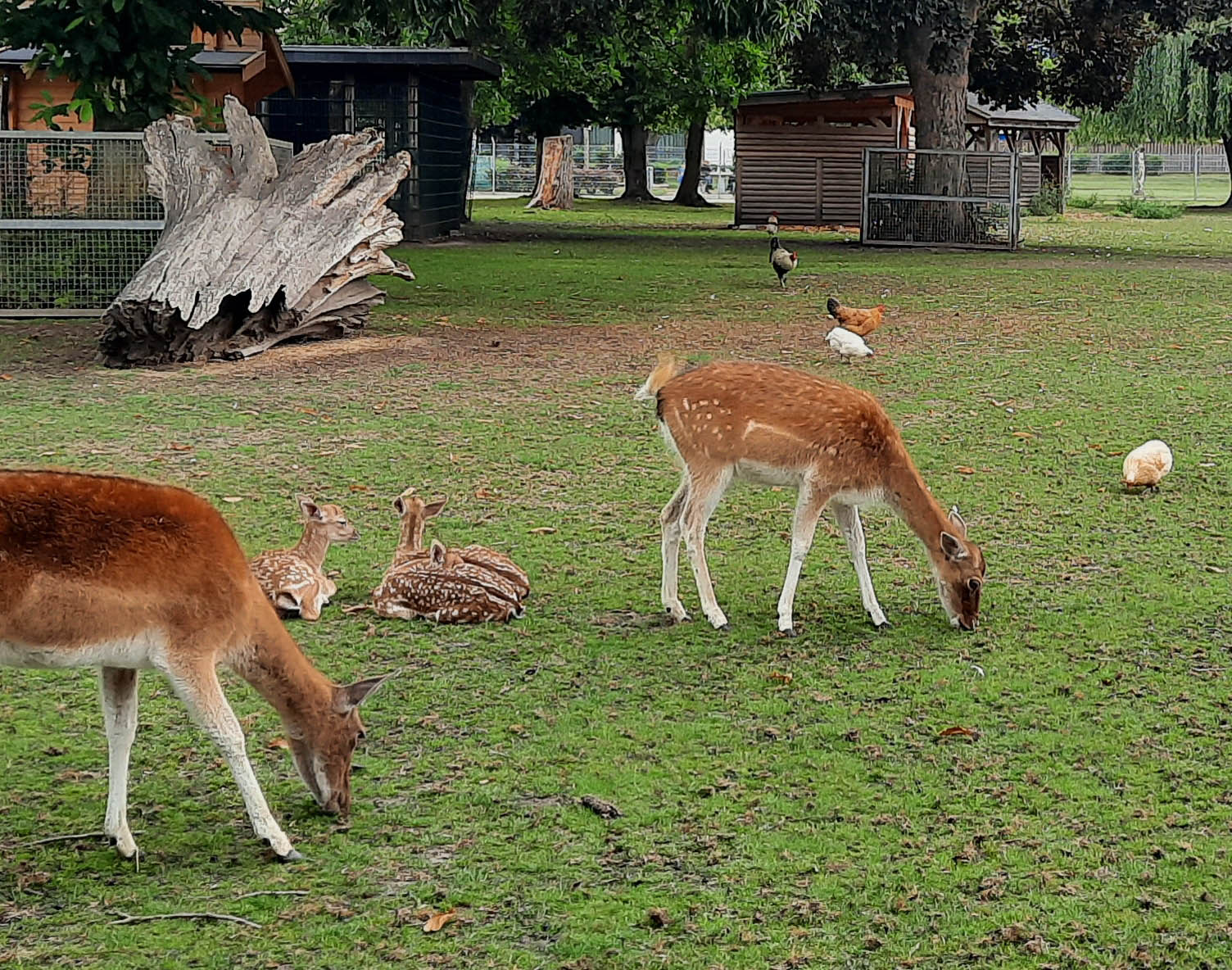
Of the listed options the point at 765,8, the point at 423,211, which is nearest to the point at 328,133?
the point at 423,211

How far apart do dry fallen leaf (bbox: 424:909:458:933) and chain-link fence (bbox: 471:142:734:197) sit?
56582 mm

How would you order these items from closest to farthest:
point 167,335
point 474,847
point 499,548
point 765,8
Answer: point 474,847, point 499,548, point 167,335, point 765,8

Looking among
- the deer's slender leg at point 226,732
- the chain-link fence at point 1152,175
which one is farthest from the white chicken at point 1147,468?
the chain-link fence at point 1152,175

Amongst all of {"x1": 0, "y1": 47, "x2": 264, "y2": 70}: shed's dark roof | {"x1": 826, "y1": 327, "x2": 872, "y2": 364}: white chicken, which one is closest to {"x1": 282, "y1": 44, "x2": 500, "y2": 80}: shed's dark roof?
{"x1": 0, "y1": 47, "x2": 264, "y2": 70}: shed's dark roof

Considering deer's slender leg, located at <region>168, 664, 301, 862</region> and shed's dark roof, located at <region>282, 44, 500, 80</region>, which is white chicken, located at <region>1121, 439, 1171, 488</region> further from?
shed's dark roof, located at <region>282, 44, 500, 80</region>

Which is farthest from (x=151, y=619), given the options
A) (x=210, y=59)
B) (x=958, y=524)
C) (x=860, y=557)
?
(x=210, y=59)

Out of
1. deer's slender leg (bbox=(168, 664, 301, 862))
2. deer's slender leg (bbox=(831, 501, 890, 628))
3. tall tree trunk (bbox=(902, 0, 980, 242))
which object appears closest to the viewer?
deer's slender leg (bbox=(168, 664, 301, 862))

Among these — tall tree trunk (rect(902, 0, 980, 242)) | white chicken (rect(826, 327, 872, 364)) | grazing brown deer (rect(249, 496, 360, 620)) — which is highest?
tall tree trunk (rect(902, 0, 980, 242))

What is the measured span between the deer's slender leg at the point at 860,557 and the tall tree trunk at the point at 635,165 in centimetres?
4516

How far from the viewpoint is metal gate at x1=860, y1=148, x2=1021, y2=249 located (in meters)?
28.9

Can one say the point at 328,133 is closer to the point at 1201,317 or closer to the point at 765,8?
the point at 765,8

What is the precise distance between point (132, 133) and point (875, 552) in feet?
34.7

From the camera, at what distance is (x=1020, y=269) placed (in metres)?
24.4

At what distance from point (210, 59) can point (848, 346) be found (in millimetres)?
11495
